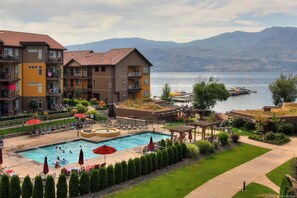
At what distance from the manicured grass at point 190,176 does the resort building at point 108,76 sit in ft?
113

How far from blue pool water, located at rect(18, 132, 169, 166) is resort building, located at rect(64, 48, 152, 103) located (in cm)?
2352

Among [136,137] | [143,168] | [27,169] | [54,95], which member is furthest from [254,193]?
[54,95]

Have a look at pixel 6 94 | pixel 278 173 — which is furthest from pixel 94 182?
pixel 6 94

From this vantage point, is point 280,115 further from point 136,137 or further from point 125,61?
point 125,61

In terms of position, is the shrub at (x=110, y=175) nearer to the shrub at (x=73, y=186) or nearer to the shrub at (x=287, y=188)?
the shrub at (x=73, y=186)

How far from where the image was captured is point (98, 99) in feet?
214

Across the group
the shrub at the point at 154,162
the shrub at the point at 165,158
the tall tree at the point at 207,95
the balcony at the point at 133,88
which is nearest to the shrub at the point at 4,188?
the shrub at the point at 154,162

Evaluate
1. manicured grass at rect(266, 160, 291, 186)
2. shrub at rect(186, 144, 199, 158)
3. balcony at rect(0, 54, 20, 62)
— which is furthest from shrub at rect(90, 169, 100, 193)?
balcony at rect(0, 54, 20, 62)

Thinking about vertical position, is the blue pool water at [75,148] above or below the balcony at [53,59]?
below

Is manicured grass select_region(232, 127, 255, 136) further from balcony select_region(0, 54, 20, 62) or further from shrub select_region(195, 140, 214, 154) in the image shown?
balcony select_region(0, 54, 20, 62)

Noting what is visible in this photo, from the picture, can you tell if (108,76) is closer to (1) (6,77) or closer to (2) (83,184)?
(1) (6,77)

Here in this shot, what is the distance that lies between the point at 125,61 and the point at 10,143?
33.7 metres

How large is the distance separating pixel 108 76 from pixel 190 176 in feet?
134

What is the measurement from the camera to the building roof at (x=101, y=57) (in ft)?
209
